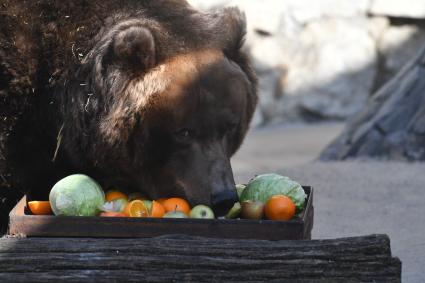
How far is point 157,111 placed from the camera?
421cm

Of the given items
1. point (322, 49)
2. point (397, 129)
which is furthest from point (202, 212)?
point (322, 49)

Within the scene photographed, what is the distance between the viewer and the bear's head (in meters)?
4.21

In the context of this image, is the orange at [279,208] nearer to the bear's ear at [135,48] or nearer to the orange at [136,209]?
the orange at [136,209]

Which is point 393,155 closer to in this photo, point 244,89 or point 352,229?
point 352,229

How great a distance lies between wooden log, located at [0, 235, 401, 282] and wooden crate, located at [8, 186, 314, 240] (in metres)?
0.26

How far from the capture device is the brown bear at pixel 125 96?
422 centimetres

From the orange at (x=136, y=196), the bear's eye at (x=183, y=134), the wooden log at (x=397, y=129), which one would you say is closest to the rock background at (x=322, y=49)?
the wooden log at (x=397, y=129)

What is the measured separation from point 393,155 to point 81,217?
466 centimetres

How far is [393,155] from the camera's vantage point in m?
8.01

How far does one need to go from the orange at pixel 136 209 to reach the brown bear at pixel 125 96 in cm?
29

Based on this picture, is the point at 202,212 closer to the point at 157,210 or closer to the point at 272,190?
the point at 157,210

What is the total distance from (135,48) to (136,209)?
747 mm

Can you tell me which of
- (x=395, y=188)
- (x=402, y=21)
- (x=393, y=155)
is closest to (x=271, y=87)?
(x=402, y=21)

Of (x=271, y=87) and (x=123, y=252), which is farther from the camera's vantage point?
(x=271, y=87)
